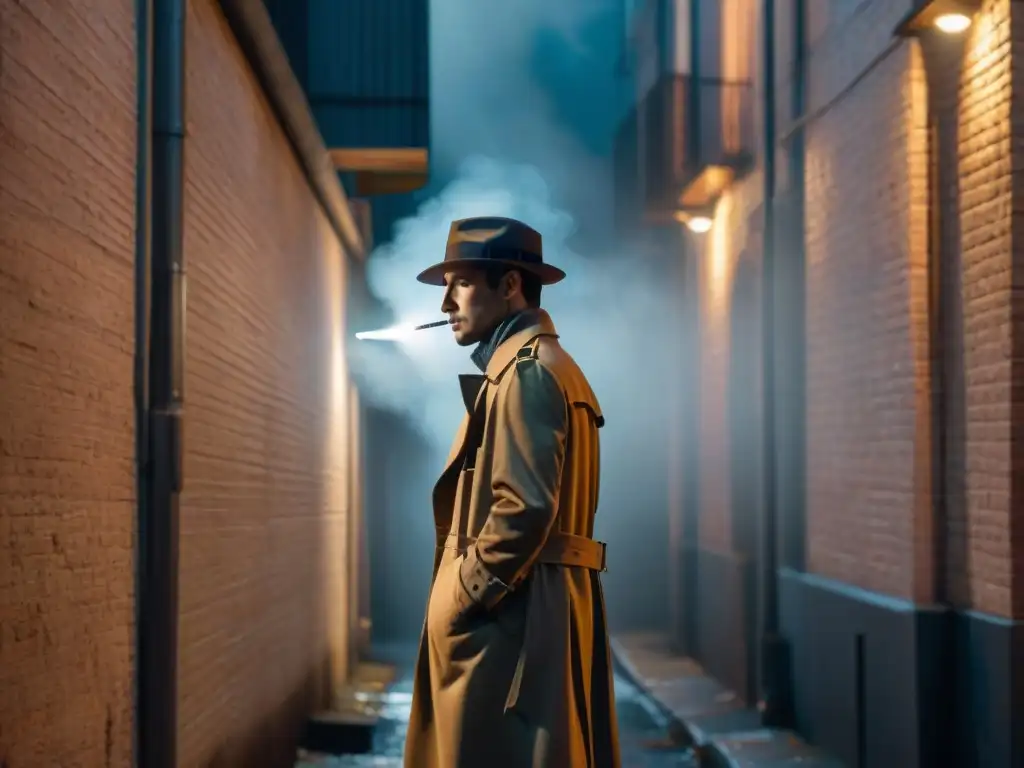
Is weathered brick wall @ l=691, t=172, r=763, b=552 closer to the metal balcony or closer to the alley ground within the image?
the metal balcony

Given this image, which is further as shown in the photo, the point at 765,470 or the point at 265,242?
the point at 765,470

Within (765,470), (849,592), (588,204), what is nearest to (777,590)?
(765,470)

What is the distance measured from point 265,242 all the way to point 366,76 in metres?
3.67

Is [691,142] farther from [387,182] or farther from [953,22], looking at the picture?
[953,22]

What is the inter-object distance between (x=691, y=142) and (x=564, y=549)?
28.6 feet

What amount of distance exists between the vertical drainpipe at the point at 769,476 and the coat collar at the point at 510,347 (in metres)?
5.99

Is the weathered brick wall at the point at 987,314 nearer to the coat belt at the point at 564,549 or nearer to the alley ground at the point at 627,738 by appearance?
the alley ground at the point at 627,738

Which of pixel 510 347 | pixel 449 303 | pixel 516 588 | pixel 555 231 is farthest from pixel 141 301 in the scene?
Answer: pixel 555 231

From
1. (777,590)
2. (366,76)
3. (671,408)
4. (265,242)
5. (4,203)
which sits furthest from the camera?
(671,408)

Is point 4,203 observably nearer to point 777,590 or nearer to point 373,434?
point 777,590

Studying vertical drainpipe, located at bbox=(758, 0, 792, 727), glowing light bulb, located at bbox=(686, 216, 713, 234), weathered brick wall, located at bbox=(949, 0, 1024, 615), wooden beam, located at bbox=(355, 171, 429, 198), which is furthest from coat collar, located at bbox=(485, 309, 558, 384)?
glowing light bulb, located at bbox=(686, 216, 713, 234)

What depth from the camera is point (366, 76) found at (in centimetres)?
1037

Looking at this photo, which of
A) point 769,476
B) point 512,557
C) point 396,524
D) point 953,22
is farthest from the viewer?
point 396,524

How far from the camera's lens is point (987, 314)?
6.26 metres
